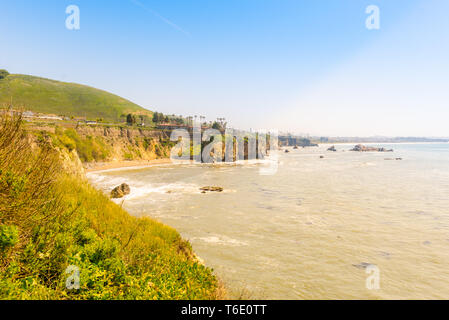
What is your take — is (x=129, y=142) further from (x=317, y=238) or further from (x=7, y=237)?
(x=7, y=237)

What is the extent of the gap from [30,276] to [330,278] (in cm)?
1444

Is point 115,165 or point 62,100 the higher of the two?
point 62,100

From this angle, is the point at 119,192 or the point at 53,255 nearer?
the point at 53,255

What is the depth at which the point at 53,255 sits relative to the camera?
21.8 feet

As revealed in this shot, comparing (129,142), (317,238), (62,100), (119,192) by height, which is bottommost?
(317,238)

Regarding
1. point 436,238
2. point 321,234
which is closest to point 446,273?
point 436,238

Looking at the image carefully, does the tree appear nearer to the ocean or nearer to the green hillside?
the green hillside

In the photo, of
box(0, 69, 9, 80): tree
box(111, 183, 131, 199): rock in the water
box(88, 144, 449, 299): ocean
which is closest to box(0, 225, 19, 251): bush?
box(88, 144, 449, 299): ocean

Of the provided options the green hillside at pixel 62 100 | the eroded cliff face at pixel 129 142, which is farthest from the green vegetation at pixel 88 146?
the green hillside at pixel 62 100

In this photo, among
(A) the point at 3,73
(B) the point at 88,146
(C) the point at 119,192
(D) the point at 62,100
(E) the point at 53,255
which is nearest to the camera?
(E) the point at 53,255

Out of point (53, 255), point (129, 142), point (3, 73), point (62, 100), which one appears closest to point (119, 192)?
point (53, 255)

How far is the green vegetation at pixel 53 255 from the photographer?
5723 mm

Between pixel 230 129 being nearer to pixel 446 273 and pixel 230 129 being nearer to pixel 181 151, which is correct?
pixel 181 151

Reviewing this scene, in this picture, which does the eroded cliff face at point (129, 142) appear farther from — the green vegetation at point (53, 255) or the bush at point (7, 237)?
the bush at point (7, 237)
